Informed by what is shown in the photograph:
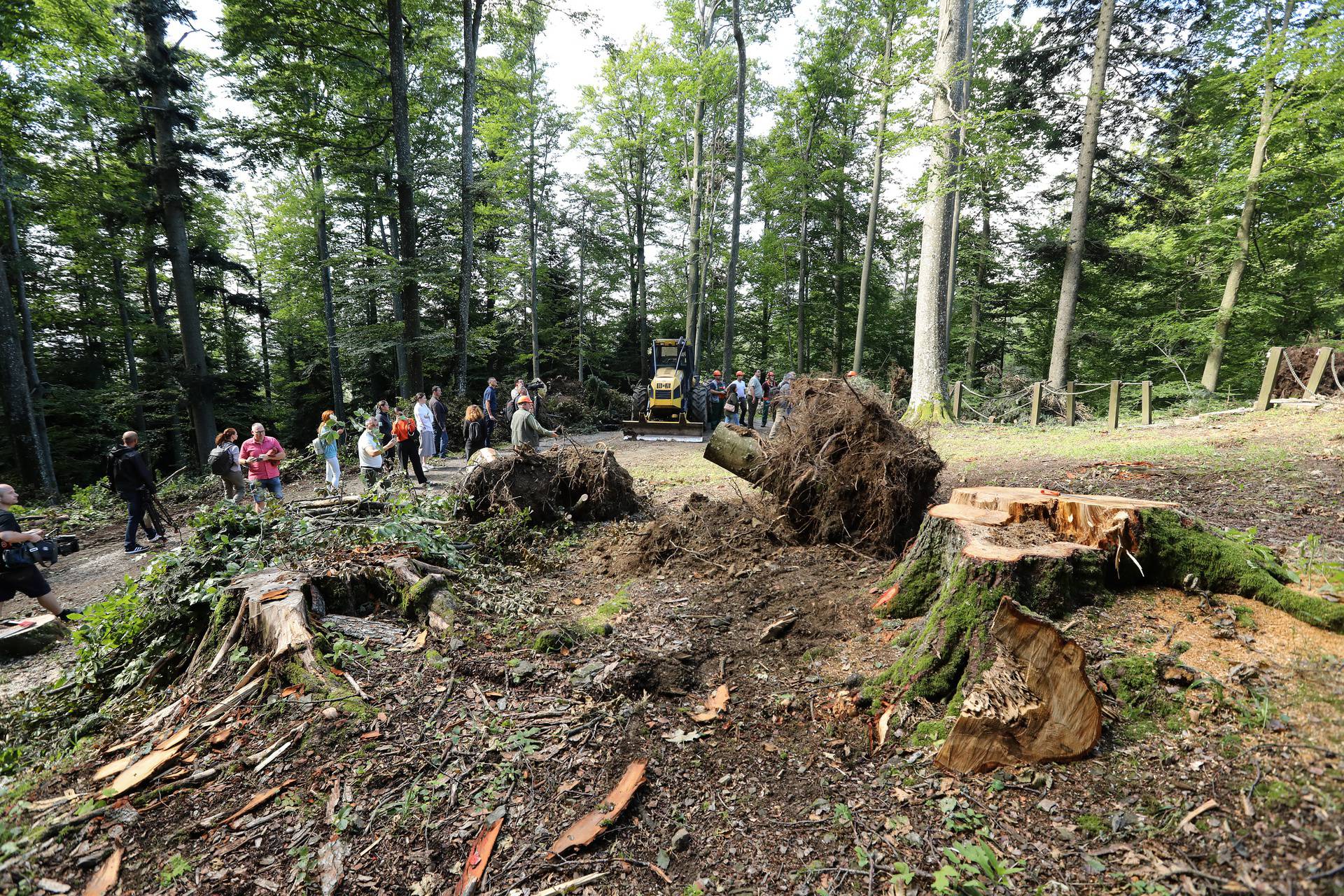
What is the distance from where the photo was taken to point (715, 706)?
10.1ft

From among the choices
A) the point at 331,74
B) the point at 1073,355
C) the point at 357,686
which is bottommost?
the point at 357,686

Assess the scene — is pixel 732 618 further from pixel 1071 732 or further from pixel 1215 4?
pixel 1215 4

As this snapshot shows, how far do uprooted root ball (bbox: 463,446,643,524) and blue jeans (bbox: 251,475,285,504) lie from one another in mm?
4041

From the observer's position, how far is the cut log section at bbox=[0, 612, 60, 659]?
5.14 metres

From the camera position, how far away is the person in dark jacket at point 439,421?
37.4ft

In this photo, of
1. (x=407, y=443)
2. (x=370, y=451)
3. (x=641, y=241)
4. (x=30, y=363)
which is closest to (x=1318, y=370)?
(x=407, y=443)

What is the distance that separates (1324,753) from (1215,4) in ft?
66.0

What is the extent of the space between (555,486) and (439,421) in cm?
570

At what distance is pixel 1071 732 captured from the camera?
7.37 ft

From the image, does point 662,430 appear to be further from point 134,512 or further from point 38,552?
point 38,552

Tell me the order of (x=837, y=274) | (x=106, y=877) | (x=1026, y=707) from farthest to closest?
(x=837, y=274), (x=1026, y=707), (x=106, y=877)

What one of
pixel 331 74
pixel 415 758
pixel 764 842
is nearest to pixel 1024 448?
pixel 764 842

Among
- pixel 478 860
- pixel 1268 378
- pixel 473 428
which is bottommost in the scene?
pixel 478 860

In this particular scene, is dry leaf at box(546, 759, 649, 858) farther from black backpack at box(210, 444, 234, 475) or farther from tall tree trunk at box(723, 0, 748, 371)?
tall tree trunk at box(723, 0, 748, 371)
